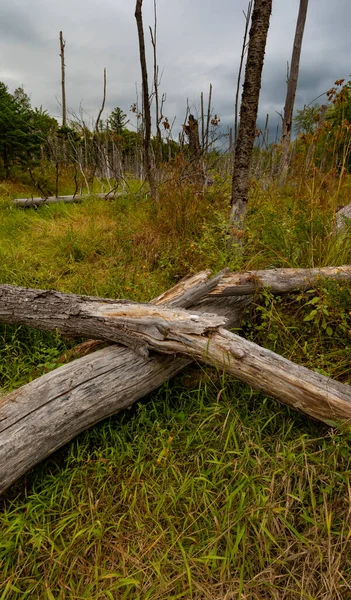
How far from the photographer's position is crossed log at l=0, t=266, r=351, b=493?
1.55m

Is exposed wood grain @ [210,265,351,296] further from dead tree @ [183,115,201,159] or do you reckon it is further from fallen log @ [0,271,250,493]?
dead tree @ [183,115,201,159]

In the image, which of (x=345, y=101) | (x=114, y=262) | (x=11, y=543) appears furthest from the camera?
(x=114, y=262)

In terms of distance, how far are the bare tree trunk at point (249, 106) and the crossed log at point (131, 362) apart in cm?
97

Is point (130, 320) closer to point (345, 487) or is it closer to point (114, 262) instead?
point (345, 487)

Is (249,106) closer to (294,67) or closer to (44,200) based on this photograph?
(44,200)

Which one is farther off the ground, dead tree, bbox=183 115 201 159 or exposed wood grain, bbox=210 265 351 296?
dead tree, bbox=183 115 201 159

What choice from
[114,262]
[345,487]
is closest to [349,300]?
[345,487]

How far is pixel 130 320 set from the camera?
1994 millimetres

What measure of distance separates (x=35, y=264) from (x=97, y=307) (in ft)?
6.63

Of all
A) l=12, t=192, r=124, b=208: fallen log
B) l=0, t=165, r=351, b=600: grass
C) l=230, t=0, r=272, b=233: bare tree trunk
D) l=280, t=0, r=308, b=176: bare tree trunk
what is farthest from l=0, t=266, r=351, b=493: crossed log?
l=280, t=0, r=308, b=176: bare tree trunk

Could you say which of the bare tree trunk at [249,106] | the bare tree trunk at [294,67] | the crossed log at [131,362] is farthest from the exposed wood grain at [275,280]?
the bare tree trunk at [294,67]

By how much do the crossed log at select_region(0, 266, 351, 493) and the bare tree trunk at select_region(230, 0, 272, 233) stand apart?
3.18ft

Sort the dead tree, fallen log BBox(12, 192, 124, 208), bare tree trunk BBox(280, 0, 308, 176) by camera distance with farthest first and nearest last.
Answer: bare tree trunk BBox(280, 0, 308, 176) → fallen log BBox(12, 192, 124, 208) → the dead tree

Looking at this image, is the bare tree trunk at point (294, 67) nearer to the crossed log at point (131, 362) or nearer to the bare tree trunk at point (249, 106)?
the bare tree trunk at point (249, 106)
